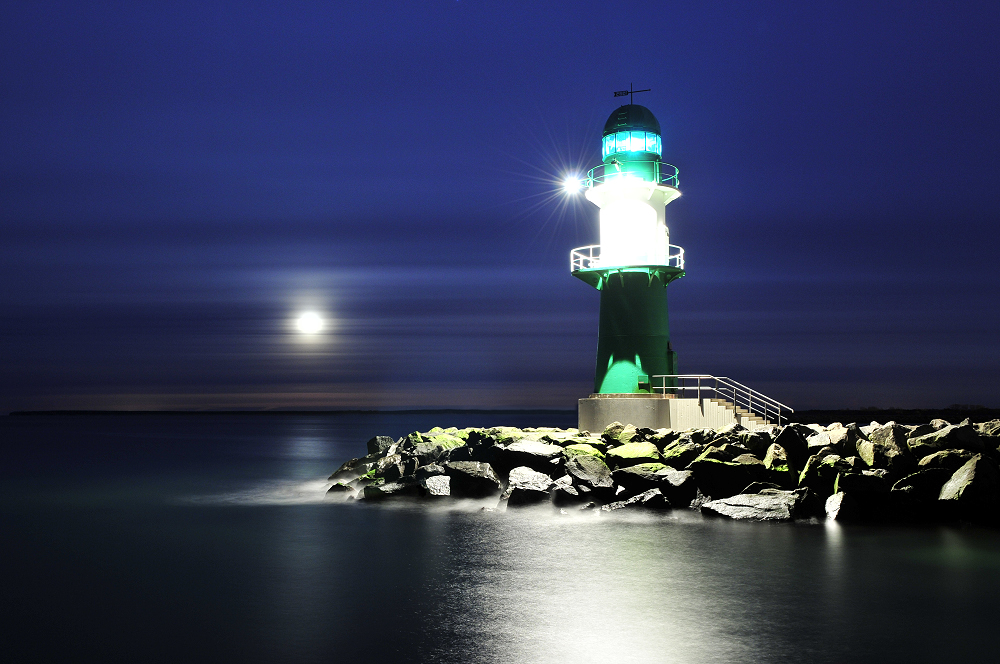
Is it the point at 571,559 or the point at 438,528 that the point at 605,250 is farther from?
→ the point at 571,559

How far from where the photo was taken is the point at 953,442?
549 inches

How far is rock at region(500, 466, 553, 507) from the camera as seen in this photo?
1484 centimetres

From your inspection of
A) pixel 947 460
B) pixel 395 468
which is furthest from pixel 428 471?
pixel 947 460

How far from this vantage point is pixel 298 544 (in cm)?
1269

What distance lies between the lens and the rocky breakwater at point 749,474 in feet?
43.4

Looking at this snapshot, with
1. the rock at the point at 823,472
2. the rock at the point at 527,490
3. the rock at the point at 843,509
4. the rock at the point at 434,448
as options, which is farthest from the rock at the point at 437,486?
the rock at the point at 843,509

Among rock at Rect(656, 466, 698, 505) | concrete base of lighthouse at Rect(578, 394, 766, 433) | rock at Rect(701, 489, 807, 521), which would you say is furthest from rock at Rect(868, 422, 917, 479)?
concrete base of lighthouse at Rect(578, 394, 766, 433)

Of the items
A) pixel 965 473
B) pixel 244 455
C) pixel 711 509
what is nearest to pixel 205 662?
pixel 711 509

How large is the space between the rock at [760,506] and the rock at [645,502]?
2.46ft

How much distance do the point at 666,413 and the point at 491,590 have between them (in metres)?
9.33

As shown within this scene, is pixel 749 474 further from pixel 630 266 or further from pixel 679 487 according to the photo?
pixel 630 266

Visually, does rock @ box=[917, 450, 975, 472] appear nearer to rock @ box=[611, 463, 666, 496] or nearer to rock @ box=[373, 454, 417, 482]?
rock @ box=[611, 463, 666, 496]

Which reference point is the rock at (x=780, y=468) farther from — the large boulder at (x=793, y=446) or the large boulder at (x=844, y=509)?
the large boulder at (x=844, y=509)

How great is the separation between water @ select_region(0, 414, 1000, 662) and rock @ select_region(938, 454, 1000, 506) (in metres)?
0.76
